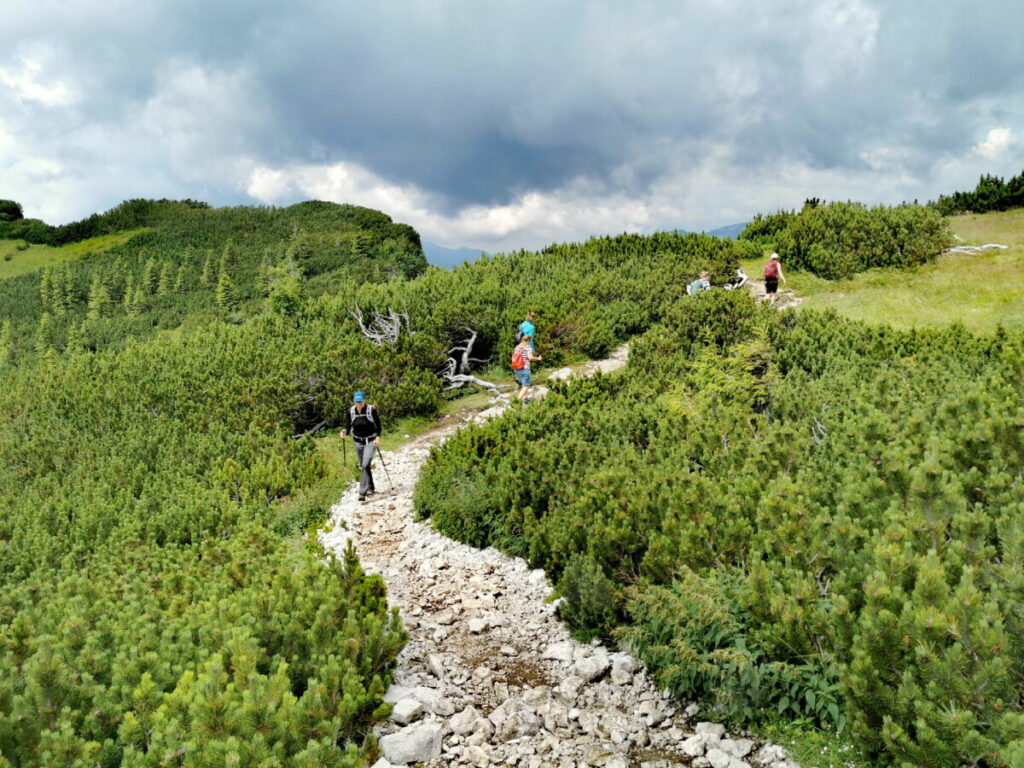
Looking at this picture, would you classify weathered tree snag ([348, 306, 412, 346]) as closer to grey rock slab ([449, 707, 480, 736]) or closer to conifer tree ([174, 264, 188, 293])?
grey rock slab ([449, 707, 480, 736])

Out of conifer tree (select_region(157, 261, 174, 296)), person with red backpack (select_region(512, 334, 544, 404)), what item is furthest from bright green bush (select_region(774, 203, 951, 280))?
conifer tree (select_region(157, 261, 174, 296))

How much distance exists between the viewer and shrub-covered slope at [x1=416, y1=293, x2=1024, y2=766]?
138 inches

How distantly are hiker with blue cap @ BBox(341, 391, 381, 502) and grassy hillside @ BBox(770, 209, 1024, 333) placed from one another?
36.9 feet

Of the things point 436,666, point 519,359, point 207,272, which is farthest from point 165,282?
point 436,666

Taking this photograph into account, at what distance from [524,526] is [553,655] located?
2111 mm

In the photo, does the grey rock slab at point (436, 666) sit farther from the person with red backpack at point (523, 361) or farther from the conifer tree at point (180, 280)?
the conifer tree at point (180, 280)

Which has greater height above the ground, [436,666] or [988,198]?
[988,198]

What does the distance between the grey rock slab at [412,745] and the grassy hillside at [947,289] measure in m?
12.8

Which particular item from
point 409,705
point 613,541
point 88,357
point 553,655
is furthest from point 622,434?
point 88,357

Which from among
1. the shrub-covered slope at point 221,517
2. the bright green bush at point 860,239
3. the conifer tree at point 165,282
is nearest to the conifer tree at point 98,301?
the conifer tree at point 165,282

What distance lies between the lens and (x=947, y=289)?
16.5 m

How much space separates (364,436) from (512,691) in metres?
6.50

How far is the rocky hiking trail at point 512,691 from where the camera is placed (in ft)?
15.2

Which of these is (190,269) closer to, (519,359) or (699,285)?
(699,285)
